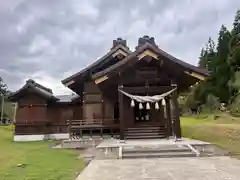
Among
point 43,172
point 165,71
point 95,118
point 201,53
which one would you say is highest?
point 201,53

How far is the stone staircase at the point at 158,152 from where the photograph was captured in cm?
1009

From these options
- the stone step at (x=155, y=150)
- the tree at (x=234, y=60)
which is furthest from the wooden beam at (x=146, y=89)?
the tree at (x=234, y=60)

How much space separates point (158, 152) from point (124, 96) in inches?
209

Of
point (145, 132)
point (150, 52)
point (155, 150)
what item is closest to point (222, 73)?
point (145, 132)

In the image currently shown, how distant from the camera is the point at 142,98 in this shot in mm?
13844

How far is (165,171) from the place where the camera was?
7301 mm

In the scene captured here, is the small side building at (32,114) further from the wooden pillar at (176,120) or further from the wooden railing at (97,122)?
the wooden pillar at (176,120)

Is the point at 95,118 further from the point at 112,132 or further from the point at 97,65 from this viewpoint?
the point at 97,65

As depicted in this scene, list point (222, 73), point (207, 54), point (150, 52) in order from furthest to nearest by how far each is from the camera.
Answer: point (207, 54) → point (222, 73) → point (150, 52)

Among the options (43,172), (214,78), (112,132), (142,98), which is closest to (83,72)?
(112,132)

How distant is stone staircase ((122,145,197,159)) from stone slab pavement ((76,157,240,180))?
1.18m

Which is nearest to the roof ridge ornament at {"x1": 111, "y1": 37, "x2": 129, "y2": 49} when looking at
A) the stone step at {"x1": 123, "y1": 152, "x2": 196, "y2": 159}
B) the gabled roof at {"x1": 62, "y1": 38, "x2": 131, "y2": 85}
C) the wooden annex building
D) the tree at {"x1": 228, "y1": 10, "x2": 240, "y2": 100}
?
the wooden annex building

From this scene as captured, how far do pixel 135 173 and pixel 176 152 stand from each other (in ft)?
12.0

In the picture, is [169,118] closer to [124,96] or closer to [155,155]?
[124,96]
